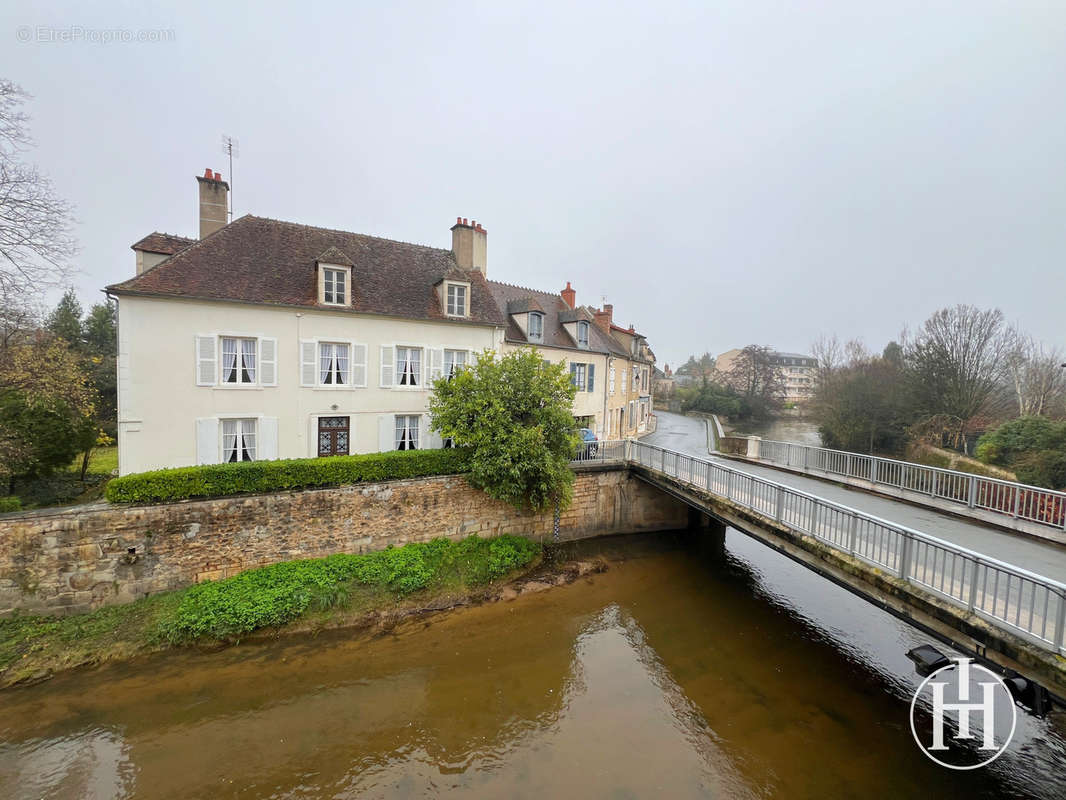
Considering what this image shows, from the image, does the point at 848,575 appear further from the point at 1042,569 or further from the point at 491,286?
the point at 491,286

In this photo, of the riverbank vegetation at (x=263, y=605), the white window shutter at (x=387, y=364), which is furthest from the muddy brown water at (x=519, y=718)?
the white window shutter at (x=387, y=364)

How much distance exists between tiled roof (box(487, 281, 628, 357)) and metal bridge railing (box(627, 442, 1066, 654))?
1117 centimetres

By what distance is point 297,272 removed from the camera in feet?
51.3

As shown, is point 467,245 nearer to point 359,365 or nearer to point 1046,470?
point 359,365

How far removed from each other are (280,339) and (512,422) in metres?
7.98

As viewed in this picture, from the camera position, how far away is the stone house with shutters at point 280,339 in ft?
42.4

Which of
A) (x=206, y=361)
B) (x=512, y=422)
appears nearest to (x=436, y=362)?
(x=512, y=422)

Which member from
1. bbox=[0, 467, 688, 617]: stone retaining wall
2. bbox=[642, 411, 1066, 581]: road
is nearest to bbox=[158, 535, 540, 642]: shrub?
bbox=[0, 467, 688, 617]: stone retaining wall

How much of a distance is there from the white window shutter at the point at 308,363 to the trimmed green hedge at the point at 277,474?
3221 mm

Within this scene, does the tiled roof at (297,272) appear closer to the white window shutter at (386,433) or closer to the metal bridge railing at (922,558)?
the white window shutter at (386,433)

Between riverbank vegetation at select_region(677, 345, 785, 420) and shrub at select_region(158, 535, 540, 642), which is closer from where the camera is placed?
shrub at select_region(158, 535, 540, 642)

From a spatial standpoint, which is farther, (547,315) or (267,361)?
(547,315)

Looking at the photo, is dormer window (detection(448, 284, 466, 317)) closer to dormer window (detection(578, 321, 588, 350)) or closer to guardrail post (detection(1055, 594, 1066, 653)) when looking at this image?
dormer window (detection(578, 321, 588, 350))

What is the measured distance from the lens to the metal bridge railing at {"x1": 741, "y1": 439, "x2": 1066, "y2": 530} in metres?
Answer: 8.84
